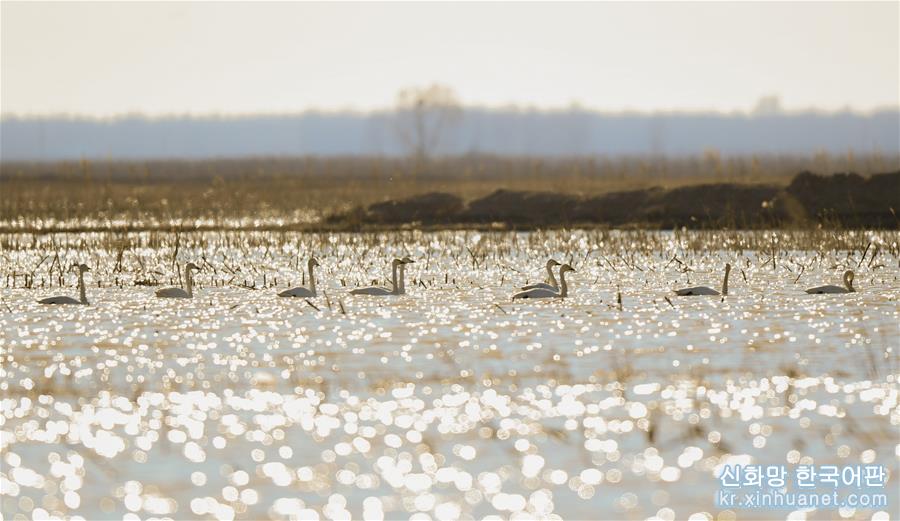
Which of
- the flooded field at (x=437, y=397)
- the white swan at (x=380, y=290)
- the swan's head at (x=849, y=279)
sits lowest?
the flooded field at (x=437, y=397)

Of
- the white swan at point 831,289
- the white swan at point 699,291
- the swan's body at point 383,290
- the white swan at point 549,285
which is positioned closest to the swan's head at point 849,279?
the white swan at point 831,289

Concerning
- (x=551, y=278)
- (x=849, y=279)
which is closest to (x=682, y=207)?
(x=849, y=279)

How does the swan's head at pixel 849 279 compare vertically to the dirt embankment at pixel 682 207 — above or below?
below

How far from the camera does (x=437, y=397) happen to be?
10.2 m

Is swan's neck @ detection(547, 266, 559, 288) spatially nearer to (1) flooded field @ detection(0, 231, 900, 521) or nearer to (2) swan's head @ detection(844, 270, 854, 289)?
(1) flooded field @ detection(0, 231, 900, 521)

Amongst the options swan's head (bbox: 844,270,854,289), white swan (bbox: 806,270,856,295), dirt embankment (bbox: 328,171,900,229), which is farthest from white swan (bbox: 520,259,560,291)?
dirt embankment (bbox: 328,171,900,229)

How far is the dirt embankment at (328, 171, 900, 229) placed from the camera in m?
30.5

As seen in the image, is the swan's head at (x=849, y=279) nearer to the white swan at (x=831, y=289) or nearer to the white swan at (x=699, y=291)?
the white swan at (x=831, y=289)

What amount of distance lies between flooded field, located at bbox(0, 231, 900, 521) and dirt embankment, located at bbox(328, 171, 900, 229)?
462 inches

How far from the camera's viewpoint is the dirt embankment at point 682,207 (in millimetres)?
30547

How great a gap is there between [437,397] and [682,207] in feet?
75.5

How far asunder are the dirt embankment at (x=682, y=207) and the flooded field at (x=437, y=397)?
38.5 ft

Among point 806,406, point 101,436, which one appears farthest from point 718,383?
point 101,436

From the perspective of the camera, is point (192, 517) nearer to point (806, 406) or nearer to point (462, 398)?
point (462, 398)
